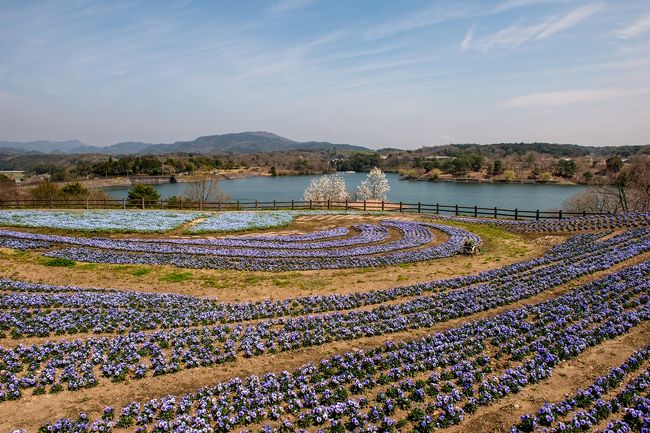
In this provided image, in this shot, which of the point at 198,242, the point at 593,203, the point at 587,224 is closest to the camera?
the point at 198,242

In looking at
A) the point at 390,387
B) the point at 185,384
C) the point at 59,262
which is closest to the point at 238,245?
the point at 59,262

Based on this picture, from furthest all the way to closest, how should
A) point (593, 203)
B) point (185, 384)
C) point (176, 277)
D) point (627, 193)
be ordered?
1. point (593, 203)
2. point (627, 193)
3. point (176, 277)
4. point (185, 384)

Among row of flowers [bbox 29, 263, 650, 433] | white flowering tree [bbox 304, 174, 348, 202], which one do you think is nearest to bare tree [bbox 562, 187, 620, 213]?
white flowering tree [bbox 304, 174, 348, 202]

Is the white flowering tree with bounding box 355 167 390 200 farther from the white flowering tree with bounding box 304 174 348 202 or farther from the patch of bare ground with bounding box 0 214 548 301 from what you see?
the patch of bare ground with bounding box 0 214 548 301

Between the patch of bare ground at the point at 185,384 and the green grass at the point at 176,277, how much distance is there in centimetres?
1056

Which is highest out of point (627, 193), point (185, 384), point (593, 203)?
point (627, 193)

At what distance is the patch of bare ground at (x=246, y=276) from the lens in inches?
797

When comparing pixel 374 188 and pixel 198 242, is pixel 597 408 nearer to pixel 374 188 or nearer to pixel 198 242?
pixel 198 242

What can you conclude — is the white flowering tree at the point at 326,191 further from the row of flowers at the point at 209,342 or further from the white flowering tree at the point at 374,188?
the row of flowers at the point at 209,342

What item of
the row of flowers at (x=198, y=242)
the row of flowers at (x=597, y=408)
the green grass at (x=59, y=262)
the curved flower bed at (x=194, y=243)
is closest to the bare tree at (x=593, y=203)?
the row of flowers at (x=198, y=242)

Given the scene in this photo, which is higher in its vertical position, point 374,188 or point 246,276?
point 374,188

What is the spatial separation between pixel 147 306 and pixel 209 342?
4.99 metres

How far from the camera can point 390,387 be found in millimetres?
10703

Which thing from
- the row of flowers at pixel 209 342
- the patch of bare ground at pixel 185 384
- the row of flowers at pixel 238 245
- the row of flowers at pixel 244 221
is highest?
the row of flowers at pixel 244 221
